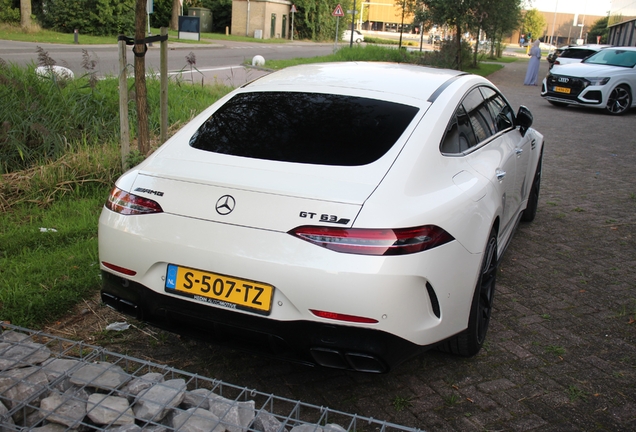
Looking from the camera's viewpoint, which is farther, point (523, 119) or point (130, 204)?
point (523, 119)

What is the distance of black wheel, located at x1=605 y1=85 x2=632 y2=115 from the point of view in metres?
15.9

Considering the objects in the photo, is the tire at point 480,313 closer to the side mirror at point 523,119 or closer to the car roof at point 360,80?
the car roof at point 360,80

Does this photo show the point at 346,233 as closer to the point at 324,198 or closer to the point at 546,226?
the point at 324,198

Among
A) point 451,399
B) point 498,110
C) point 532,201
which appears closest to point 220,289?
point 451,399

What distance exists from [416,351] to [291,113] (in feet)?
4.99

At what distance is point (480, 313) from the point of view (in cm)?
356

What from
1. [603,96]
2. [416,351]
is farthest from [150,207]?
[603,96]

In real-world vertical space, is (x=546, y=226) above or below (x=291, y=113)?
below

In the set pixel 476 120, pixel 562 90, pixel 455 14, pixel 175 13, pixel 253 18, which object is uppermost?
pixel 455 14

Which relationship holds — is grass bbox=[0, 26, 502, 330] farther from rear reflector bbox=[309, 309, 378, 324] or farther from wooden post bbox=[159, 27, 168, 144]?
rear reflector bbox=[309, 309, 378, 324]

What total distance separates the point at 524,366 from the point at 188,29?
36656 millimetres

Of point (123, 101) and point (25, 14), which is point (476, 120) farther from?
point (25, 14)

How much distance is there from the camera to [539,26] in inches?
4072

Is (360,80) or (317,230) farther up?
(360,80)
